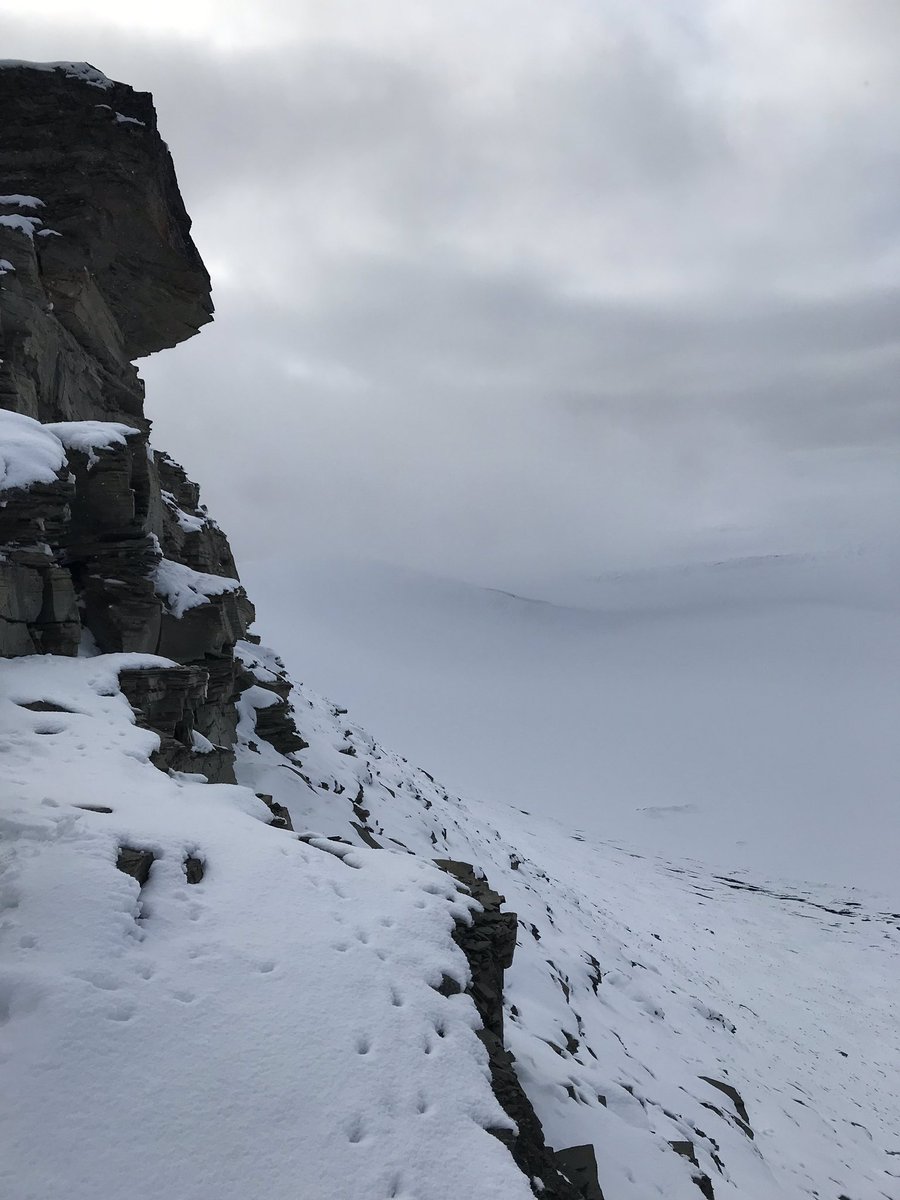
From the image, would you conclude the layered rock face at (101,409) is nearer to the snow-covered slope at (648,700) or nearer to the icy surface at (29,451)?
the icy surface at (29,451)

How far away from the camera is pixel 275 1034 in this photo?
5473 millimetres

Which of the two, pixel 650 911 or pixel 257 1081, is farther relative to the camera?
pixel 650 911

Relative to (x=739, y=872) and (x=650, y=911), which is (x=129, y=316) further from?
(x=739, y=872)

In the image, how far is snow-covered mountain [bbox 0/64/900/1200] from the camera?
16.2 ft

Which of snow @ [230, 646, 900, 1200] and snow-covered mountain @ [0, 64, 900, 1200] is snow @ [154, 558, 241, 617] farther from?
snow @ [230, 646, 900, 1200]

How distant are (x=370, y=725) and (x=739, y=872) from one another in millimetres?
46651

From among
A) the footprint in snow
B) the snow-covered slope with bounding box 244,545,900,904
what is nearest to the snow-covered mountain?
the footprint in snow

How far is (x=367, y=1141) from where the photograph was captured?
4.92 m

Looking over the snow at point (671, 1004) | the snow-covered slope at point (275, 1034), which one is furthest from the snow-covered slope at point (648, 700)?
the snow-covered slope at point (275, 1034)

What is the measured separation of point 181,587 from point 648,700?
9223 centimetres

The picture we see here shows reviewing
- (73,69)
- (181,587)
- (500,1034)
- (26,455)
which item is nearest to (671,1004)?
(500,1034)

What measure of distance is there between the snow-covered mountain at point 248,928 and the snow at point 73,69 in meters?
0.12

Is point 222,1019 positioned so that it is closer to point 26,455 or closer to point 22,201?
point 26,455

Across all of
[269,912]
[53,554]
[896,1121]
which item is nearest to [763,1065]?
[896,1121]
